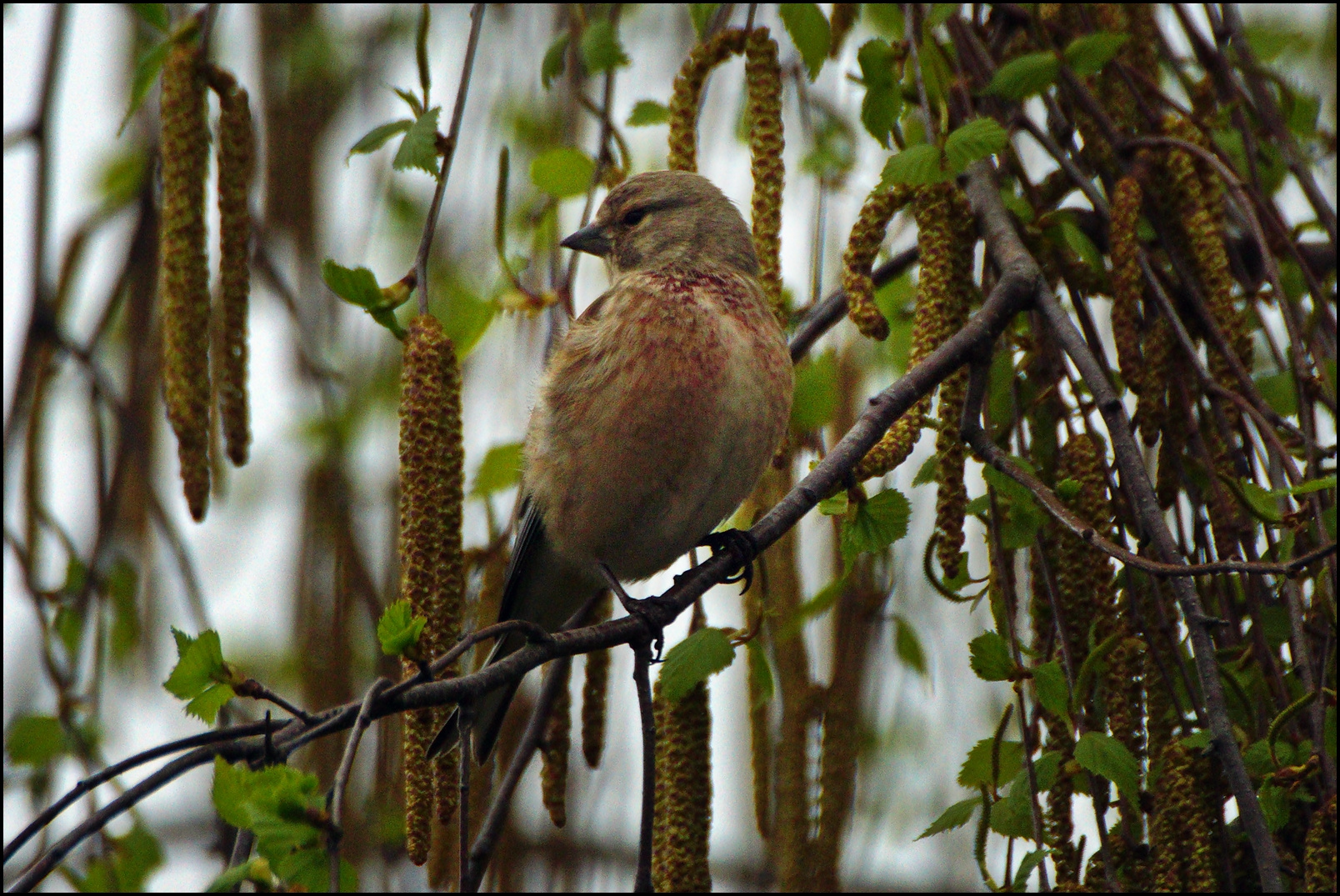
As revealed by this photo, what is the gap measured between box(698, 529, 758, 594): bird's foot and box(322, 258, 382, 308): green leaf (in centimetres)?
84

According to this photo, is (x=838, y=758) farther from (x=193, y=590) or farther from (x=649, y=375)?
(x=193, y=590)

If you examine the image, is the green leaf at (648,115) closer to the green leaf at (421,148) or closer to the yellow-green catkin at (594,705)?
the green leaf at (421,148)

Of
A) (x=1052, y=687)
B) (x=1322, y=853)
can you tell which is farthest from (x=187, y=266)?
(x=1322, y=853)

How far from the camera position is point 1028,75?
268 cm

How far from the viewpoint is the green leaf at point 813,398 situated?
316 cm

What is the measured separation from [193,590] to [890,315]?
76.6 inches

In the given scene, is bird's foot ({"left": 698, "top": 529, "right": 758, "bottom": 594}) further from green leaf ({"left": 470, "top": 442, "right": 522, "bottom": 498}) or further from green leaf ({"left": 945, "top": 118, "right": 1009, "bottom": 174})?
green leaf ({"left": 945, "top": 118, "right": 1009, "bottom": 174})

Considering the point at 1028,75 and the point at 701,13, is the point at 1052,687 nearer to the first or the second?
the point at 1028,75

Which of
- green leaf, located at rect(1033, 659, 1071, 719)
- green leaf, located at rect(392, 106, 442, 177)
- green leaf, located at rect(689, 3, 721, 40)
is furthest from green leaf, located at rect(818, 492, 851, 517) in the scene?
green leaf, located at rect(689, 3, 721, 40)

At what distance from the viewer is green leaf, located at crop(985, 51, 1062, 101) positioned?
266 cm

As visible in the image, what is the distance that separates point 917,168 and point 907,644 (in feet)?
4.45

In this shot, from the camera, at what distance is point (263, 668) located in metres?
4.13

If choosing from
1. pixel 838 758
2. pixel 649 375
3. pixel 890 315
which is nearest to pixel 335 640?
pixel 649 375

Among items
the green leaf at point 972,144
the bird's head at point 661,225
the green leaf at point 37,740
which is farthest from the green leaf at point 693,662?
the green leaf at point 37,740
